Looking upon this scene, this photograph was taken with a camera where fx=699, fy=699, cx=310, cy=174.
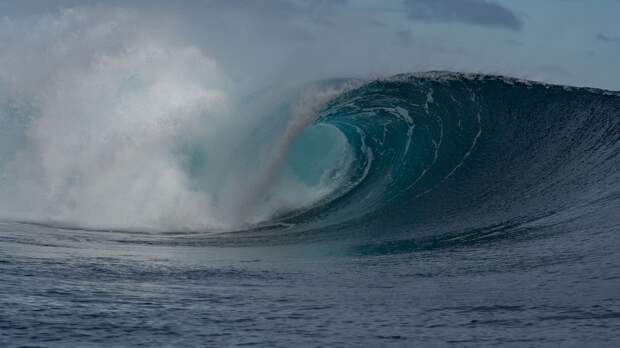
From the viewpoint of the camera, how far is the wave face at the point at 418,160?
13.6 metres

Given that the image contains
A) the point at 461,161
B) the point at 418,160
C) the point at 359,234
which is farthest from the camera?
the point at 418,160

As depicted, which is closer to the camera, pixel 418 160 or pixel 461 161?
pixel 461 161

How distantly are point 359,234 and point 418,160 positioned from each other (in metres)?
5.41

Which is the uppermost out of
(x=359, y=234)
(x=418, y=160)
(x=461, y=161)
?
(x=418, y=160)

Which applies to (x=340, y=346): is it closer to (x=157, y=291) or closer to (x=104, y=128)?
(x=157, y=291)

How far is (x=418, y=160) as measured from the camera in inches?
714

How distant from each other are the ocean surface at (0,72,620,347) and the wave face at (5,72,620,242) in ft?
0.22

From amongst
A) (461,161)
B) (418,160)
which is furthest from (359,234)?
(418,160)

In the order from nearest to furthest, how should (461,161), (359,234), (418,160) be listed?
(359,234), (461,161), (418,160)

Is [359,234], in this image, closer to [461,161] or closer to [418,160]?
[461,161]

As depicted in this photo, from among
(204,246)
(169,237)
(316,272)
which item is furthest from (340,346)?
(169,237)

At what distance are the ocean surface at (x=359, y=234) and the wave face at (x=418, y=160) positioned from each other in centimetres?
7

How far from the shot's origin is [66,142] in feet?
64.5

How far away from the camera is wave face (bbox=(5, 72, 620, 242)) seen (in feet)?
44.5
